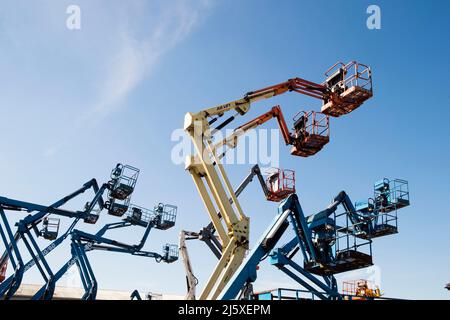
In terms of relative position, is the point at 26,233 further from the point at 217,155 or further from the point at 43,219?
the point at 217,155

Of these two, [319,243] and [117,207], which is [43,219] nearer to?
[117,207]

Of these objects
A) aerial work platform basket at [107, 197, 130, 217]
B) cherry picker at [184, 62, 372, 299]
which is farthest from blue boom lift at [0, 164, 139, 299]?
cherry picker at [184, 62, 372, 299]

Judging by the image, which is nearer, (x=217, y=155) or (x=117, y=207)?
(x=217, y=155)

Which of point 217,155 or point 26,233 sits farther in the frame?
point 26,233

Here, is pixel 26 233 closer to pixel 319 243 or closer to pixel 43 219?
pixel 43 219

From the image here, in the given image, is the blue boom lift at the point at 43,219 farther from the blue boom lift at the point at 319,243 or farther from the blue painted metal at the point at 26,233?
the blue boom lift at the point at 319,243

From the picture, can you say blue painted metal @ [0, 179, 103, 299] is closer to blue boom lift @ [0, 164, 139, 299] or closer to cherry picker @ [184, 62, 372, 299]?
blue boom lift @ [0, 164, 139, 299]

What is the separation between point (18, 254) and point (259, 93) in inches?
→ 529

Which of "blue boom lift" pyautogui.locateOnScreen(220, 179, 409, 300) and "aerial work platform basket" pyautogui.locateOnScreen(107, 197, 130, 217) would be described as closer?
"blue boom lift" pyautogui.locateOnScreen(220, 179, 409, 300)

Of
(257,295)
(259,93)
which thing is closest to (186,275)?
(257,295)

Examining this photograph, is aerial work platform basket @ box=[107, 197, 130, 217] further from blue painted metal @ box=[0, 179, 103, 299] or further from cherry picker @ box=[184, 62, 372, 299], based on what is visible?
cherry picker @ box=[184, 62, 372, 299]

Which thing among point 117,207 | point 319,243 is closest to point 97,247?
point 117,207

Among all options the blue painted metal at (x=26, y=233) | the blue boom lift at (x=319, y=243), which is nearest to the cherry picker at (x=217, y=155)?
the blue boom lift at (x=319, y=243)

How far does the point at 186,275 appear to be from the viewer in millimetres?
19016
